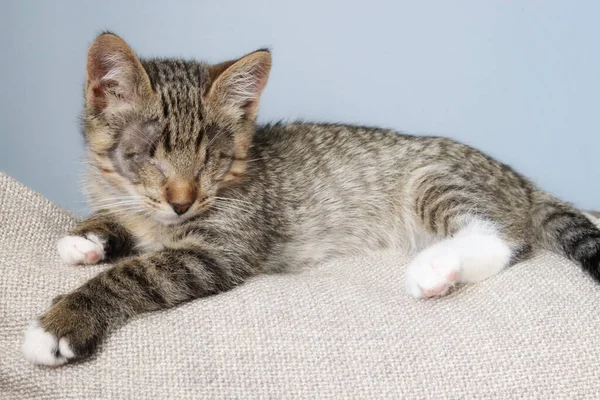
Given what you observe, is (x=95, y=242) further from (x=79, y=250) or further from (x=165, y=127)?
(x=165, y=127)

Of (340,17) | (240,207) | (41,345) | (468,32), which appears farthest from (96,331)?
(468,32)

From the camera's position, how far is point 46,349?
1.26 meters

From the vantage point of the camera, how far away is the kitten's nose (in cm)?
160

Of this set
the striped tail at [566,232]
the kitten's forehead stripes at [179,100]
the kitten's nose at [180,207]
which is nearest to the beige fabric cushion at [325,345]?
the striped tail at [566,232]

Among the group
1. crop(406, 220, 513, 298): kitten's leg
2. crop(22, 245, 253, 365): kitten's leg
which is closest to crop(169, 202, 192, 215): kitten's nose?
crop(22, 245, 253, 365): kitten's leg

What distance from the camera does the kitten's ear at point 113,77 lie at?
5.07 ft

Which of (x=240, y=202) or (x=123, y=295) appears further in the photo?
(x=240, y=202)

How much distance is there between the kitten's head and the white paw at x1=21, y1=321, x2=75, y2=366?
1.49 ft

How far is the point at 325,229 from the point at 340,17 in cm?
97

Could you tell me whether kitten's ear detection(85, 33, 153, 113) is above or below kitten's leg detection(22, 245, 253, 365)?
above

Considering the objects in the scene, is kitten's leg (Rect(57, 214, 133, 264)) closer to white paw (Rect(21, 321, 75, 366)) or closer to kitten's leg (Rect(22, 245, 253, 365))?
kitten's leg (Rect(22, 245, 253, 365))

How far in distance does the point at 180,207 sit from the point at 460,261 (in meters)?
0.76

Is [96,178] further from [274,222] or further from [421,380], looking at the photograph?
[421,380]

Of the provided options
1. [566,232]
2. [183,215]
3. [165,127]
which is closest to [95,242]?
→ [183,215]
